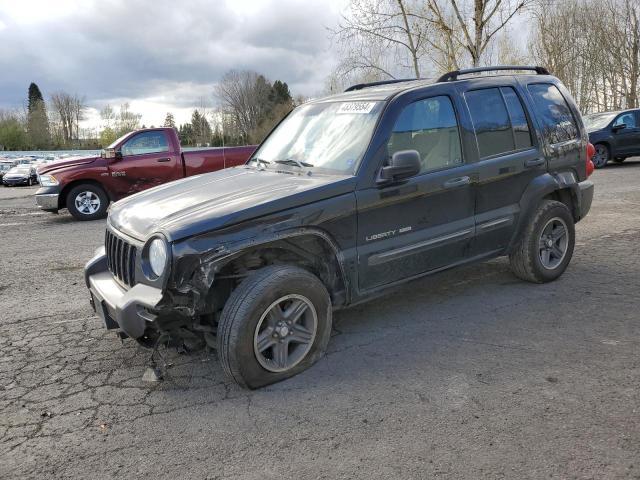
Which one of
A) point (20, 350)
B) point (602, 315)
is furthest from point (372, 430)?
point (20, 350)

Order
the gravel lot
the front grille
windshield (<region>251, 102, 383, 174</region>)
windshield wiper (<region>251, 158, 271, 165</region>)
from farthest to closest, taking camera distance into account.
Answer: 1. windshield wiper (<region>251, 158, 271, 165</region>)
2. windshield (<region>251, 102, 383, 174</region>)
3. the front grille
4. the gravel lot

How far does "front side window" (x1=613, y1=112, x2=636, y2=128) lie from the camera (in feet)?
52.1

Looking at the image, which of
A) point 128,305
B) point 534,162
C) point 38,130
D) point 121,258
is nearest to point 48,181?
point 121,258

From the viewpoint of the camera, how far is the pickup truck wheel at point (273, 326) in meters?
3.09

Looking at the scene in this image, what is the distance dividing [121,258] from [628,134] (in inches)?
651

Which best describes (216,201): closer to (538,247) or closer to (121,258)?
(121,258)

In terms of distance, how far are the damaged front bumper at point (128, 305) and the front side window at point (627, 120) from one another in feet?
53.9

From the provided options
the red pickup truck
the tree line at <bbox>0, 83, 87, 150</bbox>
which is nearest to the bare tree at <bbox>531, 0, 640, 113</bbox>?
the red pickup truck

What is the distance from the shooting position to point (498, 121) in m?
4.49

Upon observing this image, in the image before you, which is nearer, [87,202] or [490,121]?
[490,121]

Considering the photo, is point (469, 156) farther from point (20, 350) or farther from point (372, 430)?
point (20, 350)

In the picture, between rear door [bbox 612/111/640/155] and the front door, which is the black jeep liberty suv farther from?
rear door [bbox 612/111/640/155]

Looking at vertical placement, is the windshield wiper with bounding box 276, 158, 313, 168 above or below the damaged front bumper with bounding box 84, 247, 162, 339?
above

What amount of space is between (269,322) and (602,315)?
2712 mm
